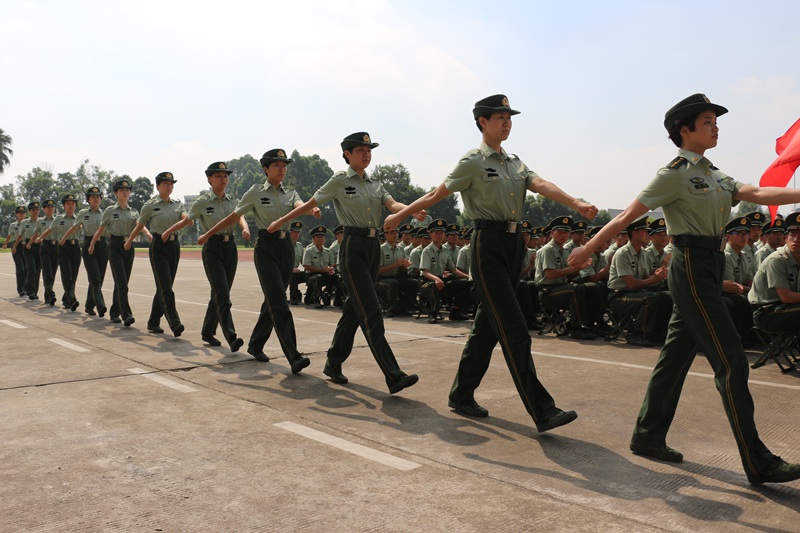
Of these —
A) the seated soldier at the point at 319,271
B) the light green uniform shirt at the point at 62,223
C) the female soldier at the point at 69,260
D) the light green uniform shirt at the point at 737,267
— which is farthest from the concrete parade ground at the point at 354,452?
the light green uniform shirt at the point at 62,223

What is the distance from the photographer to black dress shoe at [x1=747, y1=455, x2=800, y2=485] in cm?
368

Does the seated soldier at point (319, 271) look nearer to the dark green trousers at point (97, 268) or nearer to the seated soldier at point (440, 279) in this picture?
the seated soldier at point (440, 279)

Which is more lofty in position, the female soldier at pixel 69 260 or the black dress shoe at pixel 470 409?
the female soldier at pixel 69 260

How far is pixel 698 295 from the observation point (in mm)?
3986

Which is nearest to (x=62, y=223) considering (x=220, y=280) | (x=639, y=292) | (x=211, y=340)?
(x=211, y=340)

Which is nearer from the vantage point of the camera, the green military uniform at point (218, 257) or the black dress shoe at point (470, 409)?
the black dress shoe at point (470, 409)

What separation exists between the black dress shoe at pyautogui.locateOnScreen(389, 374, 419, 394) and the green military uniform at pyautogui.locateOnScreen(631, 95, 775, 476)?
6.44ft

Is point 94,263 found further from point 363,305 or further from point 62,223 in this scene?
point 363,305

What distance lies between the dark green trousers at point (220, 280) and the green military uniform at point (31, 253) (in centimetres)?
823

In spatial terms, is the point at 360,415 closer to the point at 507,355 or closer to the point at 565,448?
the point at 507,355

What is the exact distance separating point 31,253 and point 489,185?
46.5 feet

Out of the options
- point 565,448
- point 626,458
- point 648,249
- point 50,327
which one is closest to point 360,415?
point 565,448

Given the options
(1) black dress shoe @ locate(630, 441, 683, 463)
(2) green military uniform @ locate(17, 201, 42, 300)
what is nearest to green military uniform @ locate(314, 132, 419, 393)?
(1) black dress shoe @ locate(630, 441, 683, 463)

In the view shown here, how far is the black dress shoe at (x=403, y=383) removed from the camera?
5.73 m
